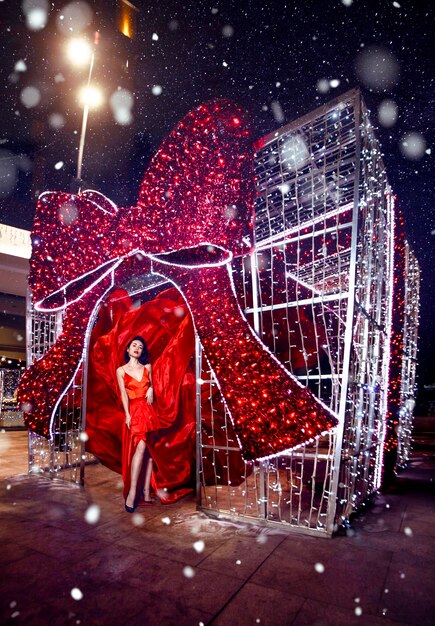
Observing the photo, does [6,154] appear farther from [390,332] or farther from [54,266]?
[390,332]

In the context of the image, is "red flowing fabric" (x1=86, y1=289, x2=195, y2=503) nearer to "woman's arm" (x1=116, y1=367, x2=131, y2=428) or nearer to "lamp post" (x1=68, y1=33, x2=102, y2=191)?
"woman's arm" (x1=116, y1=367, x2=131, y2=428)

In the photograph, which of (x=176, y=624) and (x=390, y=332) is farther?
(x=390, y=332)

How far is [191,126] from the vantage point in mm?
3729

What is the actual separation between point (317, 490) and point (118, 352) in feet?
10.3

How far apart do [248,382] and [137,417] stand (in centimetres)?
157

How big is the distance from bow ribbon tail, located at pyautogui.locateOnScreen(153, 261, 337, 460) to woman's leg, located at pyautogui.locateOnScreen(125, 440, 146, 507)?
1371 millimetres

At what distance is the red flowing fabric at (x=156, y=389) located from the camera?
448 cm

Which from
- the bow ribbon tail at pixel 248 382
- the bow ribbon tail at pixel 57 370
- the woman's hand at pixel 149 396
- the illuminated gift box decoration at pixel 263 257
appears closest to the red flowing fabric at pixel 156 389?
the woman's hand at pixel 149 396


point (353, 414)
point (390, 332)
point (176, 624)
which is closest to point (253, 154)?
point (353, 414)

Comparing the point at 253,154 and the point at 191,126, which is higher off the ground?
the point at 191,126

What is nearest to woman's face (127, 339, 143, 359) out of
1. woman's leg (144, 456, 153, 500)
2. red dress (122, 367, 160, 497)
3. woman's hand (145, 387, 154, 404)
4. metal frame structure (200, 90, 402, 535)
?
red dress (122, 367, 160, 497)

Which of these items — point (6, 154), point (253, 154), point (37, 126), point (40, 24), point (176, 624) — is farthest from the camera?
point (6, 154)

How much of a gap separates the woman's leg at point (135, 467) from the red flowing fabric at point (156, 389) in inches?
3.4

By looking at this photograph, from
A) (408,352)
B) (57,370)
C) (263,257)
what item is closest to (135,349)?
(57,370)
